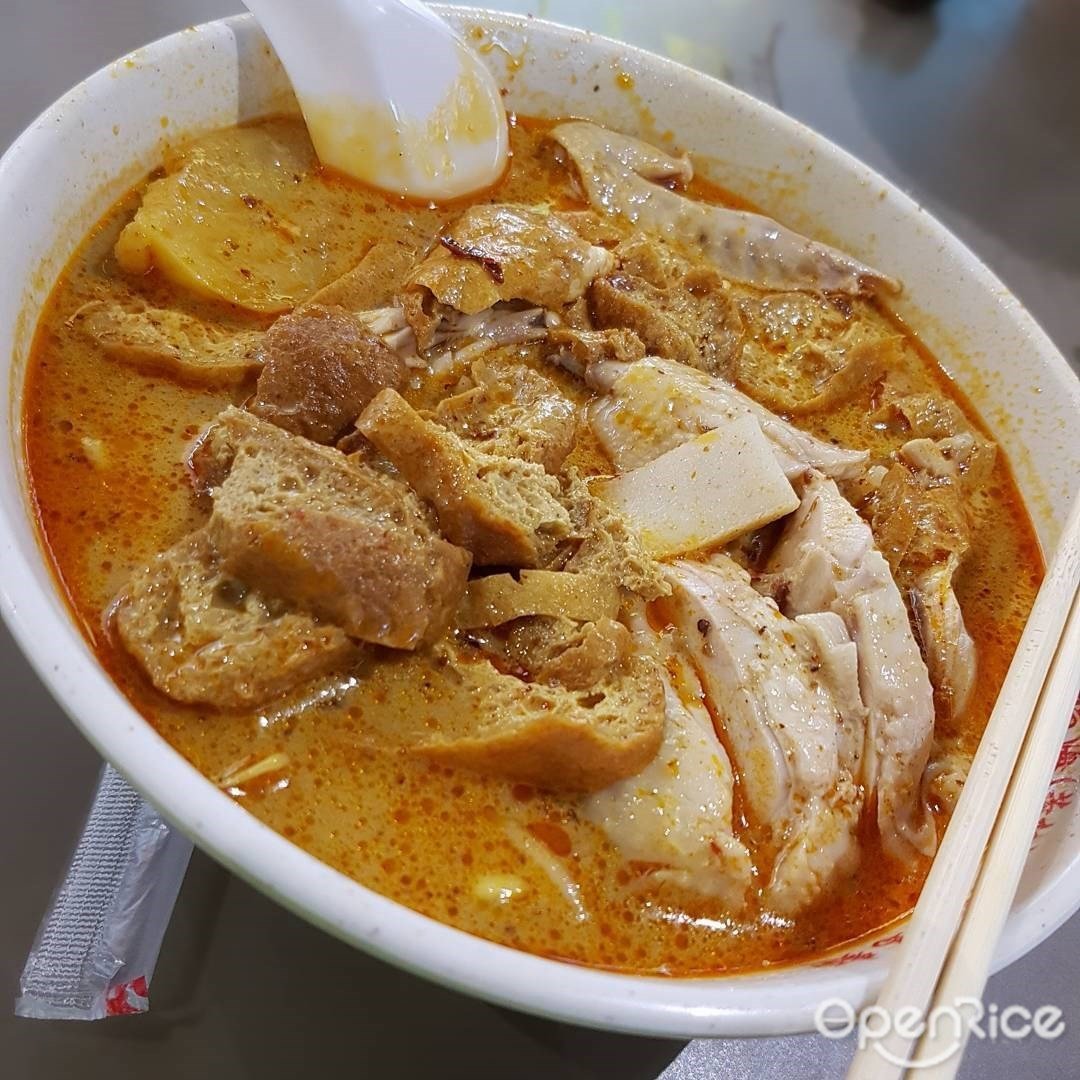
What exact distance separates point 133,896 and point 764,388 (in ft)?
5.86

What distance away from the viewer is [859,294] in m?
2.62

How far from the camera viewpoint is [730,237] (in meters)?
2.60

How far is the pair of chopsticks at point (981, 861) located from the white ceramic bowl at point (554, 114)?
9cm

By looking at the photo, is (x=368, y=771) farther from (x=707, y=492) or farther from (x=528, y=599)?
(x=707, y=492)

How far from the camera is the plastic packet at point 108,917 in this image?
1.46m

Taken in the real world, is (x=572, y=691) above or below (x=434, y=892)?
above

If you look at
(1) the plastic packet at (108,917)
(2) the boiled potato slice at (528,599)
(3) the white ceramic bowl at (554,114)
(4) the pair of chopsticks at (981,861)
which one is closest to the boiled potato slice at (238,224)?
(3) the white ceramic bowl at (554,114)

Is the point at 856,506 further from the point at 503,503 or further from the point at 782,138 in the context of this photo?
the point at 782,138

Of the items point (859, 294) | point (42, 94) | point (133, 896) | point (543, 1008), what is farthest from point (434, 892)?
point (42, 94)

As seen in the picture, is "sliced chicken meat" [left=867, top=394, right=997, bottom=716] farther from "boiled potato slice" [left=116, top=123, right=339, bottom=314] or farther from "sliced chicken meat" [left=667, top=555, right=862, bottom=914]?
"boiled potato slice" [left=116, top=123, right=339, bottom=314]

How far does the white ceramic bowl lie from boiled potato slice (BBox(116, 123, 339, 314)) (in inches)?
4.1

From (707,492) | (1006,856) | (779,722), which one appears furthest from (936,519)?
(1006,856)

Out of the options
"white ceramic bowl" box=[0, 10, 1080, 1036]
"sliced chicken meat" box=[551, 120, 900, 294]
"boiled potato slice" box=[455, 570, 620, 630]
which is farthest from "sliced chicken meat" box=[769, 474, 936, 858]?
"sliced chicken meat" box=[551, 120, 900, 294]

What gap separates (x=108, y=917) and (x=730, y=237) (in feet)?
7.35
